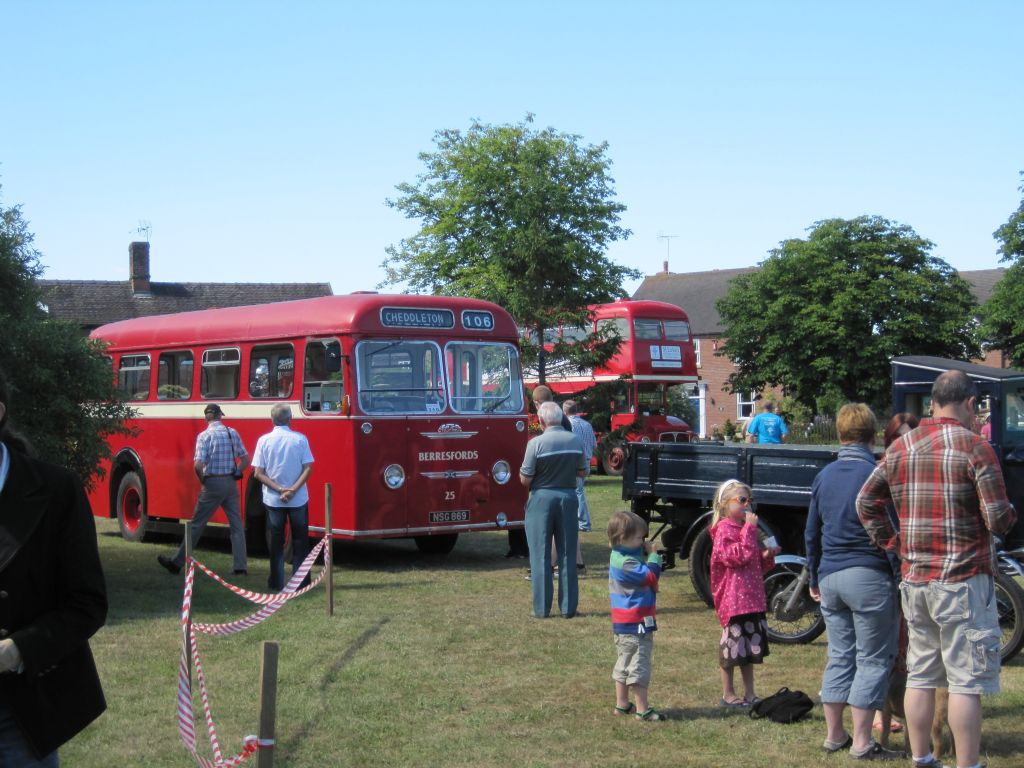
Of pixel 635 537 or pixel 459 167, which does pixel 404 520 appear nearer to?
pixel 635 537

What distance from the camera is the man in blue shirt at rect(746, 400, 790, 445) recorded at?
61.3ft

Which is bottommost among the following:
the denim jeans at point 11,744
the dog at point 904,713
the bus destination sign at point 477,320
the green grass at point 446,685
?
the green grass at point 446,685

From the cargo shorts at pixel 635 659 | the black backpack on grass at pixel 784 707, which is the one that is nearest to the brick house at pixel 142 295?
the cargo shorts at pixel 635 659

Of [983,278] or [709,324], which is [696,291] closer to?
[709,324]

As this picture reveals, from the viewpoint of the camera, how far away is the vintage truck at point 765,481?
9.76 meters

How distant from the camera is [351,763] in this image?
636 cm

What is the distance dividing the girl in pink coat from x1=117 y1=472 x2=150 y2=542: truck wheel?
11.1 meters

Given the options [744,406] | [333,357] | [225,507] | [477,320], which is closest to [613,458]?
[477,320]

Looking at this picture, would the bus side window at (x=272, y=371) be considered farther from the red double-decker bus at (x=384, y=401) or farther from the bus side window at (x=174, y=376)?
the bus side window at (x=174, y=376)

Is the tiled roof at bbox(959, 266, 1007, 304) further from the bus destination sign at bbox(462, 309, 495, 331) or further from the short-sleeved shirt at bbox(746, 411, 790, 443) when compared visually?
the bus destination sign at bbox(462, 309, 495, 331)

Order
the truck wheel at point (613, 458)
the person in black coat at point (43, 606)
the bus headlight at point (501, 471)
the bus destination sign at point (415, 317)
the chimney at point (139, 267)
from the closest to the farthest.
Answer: the person in black coat at point (43, 606), the bus destination sign at point (415, 317), the bus headlight at point (501, 471), the truck wheel at point (613, 458), the chimney at point (139, 267)

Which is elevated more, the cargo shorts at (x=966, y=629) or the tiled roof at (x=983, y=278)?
the tiled roof at (x=983, y=278)

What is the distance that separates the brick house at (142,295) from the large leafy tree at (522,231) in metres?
14.2

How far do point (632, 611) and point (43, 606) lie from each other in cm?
437
